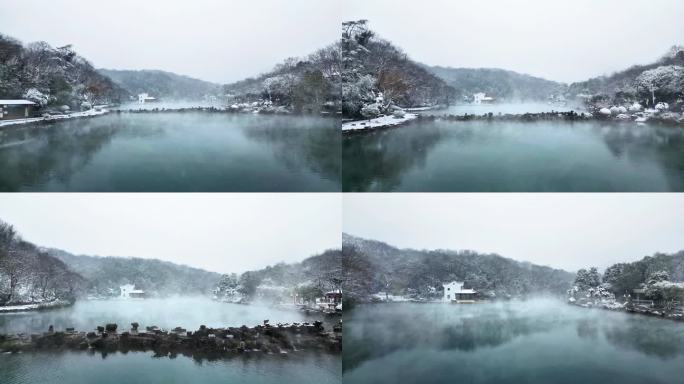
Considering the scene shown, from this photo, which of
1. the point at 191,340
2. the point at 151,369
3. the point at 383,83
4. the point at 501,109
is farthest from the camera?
the point at 383,83

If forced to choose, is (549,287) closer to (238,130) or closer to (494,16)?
(494,16)

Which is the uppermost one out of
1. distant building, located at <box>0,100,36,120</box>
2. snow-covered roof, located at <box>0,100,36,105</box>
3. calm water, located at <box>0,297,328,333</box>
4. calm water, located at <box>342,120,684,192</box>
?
snow-covered roof, located at <box>0,100,36,105</box>

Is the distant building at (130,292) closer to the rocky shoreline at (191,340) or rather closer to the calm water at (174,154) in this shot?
the rocky shoreline at (191,340)

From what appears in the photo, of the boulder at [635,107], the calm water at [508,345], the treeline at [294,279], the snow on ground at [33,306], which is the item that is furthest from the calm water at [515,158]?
the snow on ground at [33,306]

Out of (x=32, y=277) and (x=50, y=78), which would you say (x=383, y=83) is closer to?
(x=50, y=78)

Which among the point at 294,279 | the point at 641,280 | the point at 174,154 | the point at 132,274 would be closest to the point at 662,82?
the point at 641,280

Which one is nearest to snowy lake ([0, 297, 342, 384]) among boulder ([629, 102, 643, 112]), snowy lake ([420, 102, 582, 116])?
snowy lake ([420, 102, 582, 116])

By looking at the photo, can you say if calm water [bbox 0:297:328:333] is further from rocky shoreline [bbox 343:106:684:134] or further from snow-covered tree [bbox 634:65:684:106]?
snow-covered tree [bbox 634:65:684:106]
